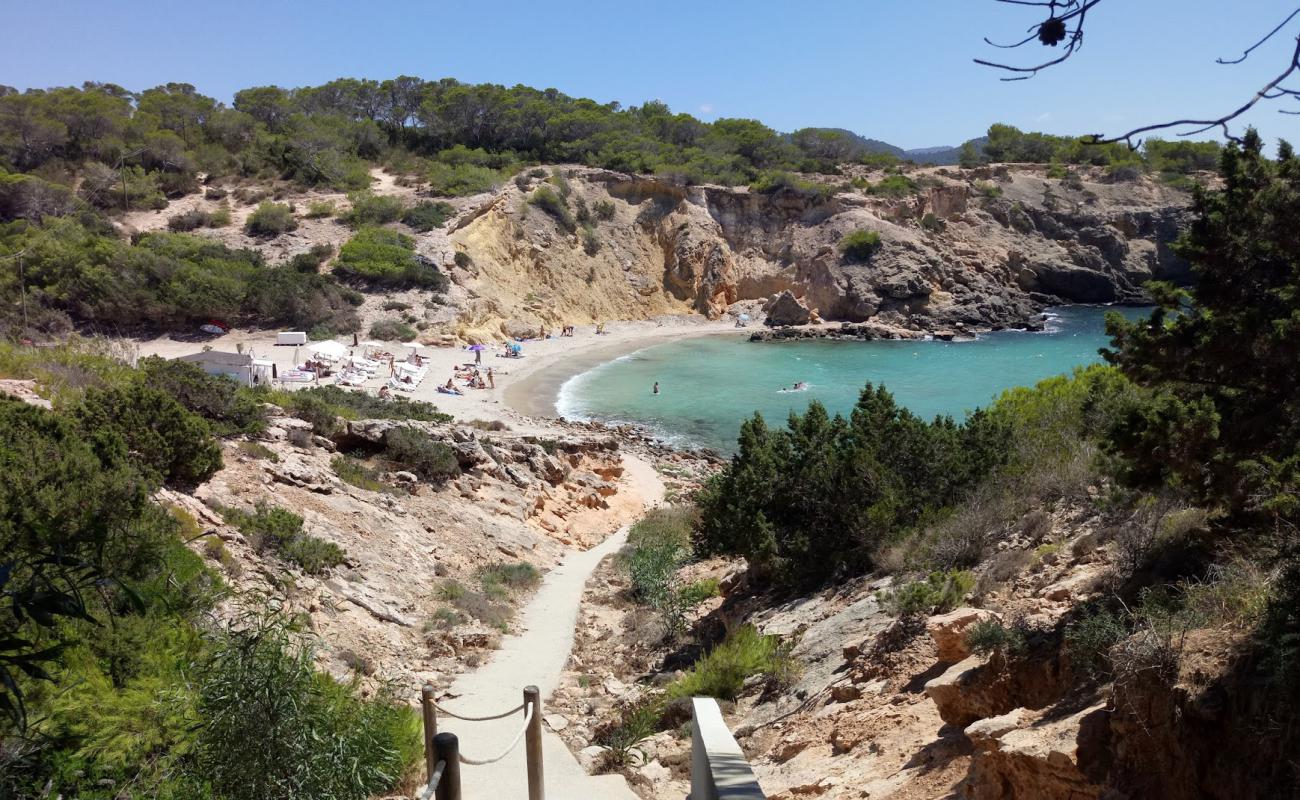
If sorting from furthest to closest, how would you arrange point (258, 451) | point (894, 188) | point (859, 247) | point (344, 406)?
point (894, 188) < point (859, 247) < point (344, 406) < point (258, 451)

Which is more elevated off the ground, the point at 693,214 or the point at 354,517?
the point at 693,214

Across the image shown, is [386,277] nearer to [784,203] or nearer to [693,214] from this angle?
[693,214]

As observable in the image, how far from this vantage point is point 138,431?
438 inches

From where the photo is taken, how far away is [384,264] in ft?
145

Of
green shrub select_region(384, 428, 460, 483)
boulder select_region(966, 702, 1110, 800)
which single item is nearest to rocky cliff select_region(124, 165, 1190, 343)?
green shrub select_region(384, 428, 460, 483)

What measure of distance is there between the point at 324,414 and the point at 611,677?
938 cm

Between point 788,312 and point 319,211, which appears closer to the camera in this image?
point 319,211

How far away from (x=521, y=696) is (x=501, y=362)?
107 feet

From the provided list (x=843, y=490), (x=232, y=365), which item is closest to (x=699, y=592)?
(x=843, y=490)

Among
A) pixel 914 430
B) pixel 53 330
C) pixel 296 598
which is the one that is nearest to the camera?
pixel 296 598

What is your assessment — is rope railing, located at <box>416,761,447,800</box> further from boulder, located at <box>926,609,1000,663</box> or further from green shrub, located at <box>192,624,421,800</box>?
boulder, located at <box>926,609,1000,663</box>

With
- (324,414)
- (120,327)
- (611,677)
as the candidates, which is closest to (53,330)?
(120,327)

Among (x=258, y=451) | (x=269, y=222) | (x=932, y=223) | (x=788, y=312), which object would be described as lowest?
(x=258, y=451)

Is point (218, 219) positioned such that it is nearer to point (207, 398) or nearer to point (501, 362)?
point (501, 362)
